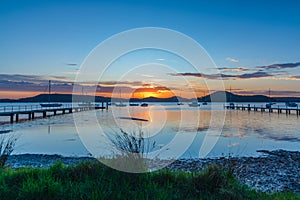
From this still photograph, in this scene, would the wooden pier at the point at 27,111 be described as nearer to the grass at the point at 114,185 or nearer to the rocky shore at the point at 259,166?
the rocky shore at the point at 259,166

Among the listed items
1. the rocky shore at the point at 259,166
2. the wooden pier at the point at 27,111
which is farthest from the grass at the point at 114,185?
the wooden pier at the point at 27,111

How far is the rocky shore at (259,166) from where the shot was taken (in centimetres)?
933

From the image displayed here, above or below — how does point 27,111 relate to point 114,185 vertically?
above

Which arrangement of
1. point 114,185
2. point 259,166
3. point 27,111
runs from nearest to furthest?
point 114,185, point 259,166, point 27,111

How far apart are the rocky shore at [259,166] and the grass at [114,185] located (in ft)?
7.07

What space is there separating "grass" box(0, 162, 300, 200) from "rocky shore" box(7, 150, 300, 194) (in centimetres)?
216

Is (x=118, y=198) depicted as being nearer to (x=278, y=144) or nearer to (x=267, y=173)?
(x=267, y=173)

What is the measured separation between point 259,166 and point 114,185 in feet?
30.9

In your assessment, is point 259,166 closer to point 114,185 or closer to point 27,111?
→ point 114,185

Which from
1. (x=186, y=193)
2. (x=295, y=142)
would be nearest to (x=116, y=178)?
(x=186, y=193)

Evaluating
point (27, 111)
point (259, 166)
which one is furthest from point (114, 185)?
point (27, 111)

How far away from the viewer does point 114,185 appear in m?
5.49

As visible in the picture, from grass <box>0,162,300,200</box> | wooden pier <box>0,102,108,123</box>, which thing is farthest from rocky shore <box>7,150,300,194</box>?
wooden pier <box>0,102,108,123</box>

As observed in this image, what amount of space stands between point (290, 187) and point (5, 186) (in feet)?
28.9
